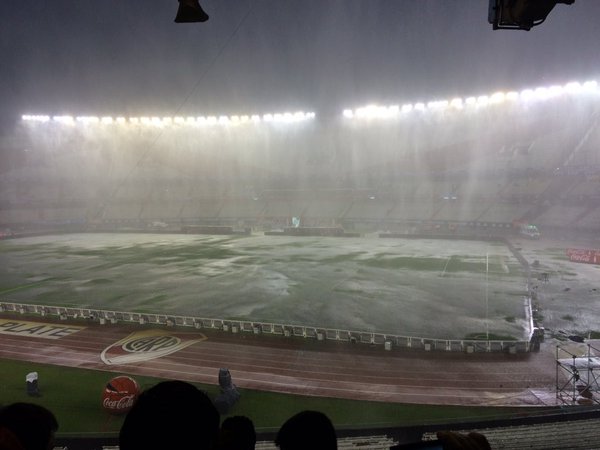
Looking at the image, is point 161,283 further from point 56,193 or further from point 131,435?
A: point 56,193

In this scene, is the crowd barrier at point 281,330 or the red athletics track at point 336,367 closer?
the red athletics track at point 336,367

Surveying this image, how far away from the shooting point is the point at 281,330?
19.4m

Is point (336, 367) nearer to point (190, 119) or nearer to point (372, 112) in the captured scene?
point (372, 112)

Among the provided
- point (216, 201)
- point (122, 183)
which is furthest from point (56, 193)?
point (216, 201)

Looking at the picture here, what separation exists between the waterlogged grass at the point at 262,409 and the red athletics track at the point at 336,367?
0.50 meters

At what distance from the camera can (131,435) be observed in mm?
1925

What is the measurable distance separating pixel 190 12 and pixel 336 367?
13284 mm

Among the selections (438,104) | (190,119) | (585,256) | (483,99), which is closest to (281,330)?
(585,256)

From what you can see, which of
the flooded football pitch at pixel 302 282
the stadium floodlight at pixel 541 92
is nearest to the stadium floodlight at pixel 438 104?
the stadium floodlight at pixel 541 92

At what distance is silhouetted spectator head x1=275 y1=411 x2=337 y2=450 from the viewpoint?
2.40 m

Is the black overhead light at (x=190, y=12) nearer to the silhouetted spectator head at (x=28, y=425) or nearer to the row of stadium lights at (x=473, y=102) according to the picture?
the silhouetted spectator head at (x=28, y=425)

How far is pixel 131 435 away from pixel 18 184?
99.0 metres

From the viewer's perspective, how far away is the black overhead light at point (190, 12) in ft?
23.7

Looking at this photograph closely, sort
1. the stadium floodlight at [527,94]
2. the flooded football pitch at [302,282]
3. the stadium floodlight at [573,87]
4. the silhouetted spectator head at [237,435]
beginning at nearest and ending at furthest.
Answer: the silhouetted spectator head at [237,435]
the flooded football pitch at [302,282]
the stadium floodlight at [573,87]
the stadium floodlight at [527,94]
